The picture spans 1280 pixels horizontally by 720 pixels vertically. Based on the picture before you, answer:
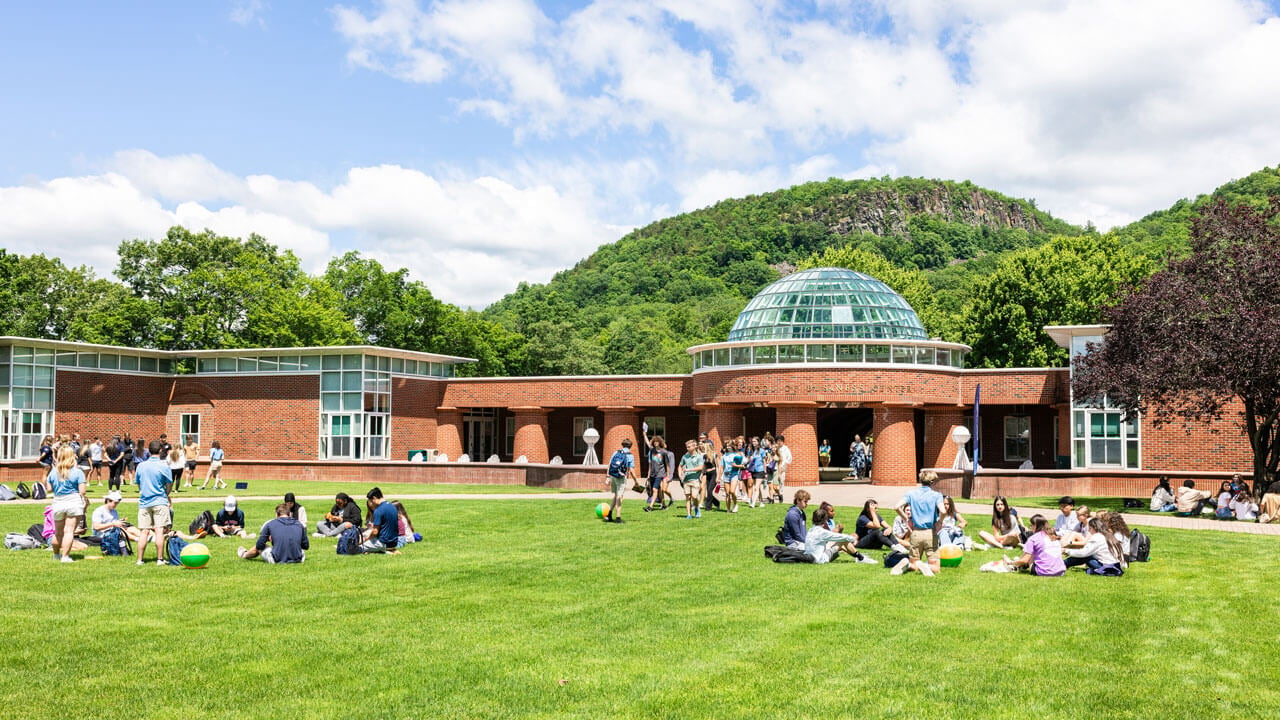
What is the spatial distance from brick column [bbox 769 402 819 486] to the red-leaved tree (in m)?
12.0

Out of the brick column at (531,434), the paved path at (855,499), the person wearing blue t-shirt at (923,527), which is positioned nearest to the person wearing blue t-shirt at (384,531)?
the person wearing blue t-shirt at (923,527)

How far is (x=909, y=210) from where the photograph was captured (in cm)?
11819

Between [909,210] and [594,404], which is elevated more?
[909,210]

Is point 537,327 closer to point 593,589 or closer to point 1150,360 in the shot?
point 1150,360

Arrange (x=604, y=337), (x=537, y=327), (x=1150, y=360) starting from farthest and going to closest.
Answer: (x=604, y=337) → (x=537, y=327) → (x=1150, y=360)

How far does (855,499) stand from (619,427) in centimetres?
1709

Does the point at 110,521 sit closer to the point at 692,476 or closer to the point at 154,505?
the point at 154,505

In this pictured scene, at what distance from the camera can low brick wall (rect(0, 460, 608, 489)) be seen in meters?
34.1

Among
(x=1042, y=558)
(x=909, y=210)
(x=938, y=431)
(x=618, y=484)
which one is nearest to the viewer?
(x=1042, y=558)

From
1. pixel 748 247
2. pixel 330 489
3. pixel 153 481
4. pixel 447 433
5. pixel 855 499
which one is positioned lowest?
pixel 855 499

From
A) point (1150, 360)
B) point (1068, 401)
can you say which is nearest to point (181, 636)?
point (1150, 360)

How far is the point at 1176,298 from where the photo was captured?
2681 centimetres

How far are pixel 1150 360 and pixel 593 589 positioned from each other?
1790 centimetres

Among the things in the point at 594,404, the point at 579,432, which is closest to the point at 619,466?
the point at 594,404
